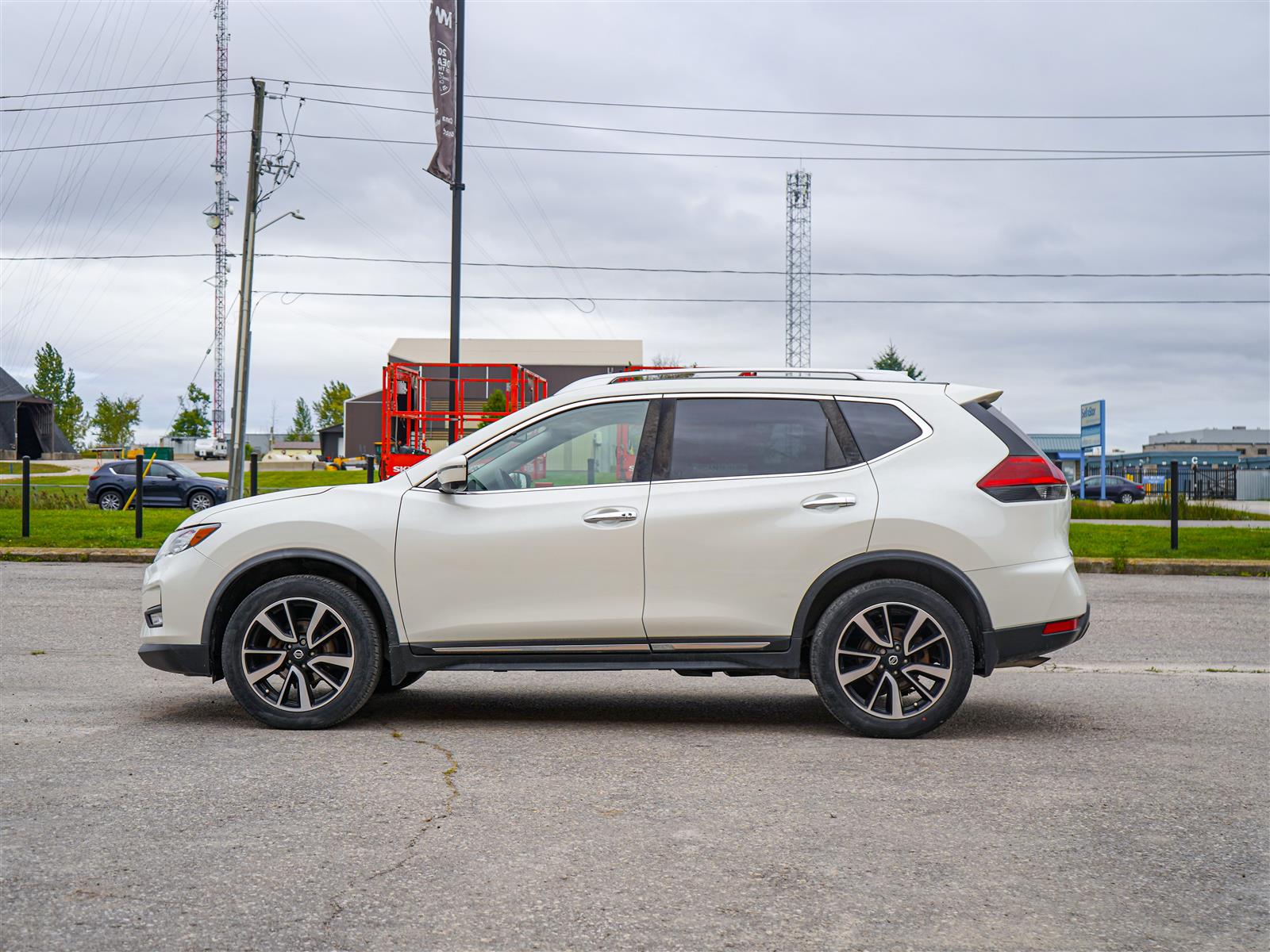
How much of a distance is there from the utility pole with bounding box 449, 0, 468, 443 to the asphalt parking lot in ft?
39.9

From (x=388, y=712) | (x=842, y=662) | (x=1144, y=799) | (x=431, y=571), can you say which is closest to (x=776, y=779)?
(x=842, y=662)

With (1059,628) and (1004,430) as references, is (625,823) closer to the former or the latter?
(1059,628)

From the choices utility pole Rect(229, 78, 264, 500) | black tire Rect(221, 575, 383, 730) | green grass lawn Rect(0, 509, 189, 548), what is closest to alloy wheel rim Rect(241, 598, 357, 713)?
black tire Rect(221, 575, 383, 730)

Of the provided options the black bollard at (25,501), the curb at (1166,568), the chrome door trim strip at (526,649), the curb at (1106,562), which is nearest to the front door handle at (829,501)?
the chrome door trim strip at (526,649)

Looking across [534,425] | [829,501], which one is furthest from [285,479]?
[829,501]

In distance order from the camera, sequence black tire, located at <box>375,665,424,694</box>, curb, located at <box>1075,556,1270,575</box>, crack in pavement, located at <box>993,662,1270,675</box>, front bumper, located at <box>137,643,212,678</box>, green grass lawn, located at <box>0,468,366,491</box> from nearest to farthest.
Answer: front bumper, located at <box>137,643,212,678</box> < black tire, located at <box>375,665,424,694</box> < crack in pavement, located at <box>993,662,1270,675</box> < curb, located at <box>1075,556,1270,575</box> < green grass lawn, located at <box>0,468,366,491</box>

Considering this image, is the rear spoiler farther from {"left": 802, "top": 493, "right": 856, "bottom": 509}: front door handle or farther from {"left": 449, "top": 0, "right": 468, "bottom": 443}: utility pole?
{"left": 449, "top": 0, "right": 468, "bottom": 443}: utility pole

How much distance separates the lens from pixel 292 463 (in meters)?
80.8

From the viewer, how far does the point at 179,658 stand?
239 inches

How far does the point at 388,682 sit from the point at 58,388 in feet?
318

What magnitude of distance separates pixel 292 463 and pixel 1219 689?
3060 inches

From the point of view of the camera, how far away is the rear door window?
6.12 m

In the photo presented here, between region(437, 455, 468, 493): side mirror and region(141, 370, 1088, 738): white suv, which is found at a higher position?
region(437, 455, 468, 493): side mirror

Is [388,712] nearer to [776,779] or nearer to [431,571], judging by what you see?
[431,571]
